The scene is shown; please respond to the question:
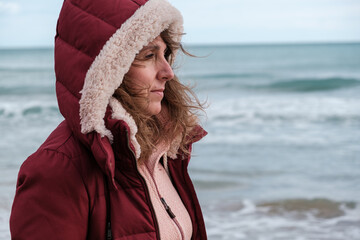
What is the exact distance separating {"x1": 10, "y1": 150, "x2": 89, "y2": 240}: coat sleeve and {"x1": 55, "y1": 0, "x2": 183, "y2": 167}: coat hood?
4.7 inches

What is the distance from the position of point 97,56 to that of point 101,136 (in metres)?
0.24

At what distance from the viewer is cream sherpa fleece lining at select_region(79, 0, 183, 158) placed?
1419 millimetres

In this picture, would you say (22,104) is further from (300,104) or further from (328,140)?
(328,140)

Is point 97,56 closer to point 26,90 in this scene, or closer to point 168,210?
point 168,210

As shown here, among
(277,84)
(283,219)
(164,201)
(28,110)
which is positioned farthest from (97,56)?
(277,84)

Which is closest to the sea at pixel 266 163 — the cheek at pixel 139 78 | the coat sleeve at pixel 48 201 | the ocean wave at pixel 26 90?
the cheek at pixel 139 78

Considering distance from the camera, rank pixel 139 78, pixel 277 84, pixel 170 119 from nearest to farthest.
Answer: pixel 139 78, pixel 170 119, pixel 277 84

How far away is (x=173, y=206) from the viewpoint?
1761 millimetres

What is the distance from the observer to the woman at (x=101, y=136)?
136 cm

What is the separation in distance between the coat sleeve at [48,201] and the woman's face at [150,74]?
0.37 meters

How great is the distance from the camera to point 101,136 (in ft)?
4.66

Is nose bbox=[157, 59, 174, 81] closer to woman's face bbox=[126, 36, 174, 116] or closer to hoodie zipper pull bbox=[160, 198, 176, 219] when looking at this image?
woman's face bbox=[126, 36, 174, 116]

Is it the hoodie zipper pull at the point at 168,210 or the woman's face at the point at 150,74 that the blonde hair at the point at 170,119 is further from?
the hoodie zipper pull at the point at 168,210

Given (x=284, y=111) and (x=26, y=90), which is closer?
(x=284, y=111)
